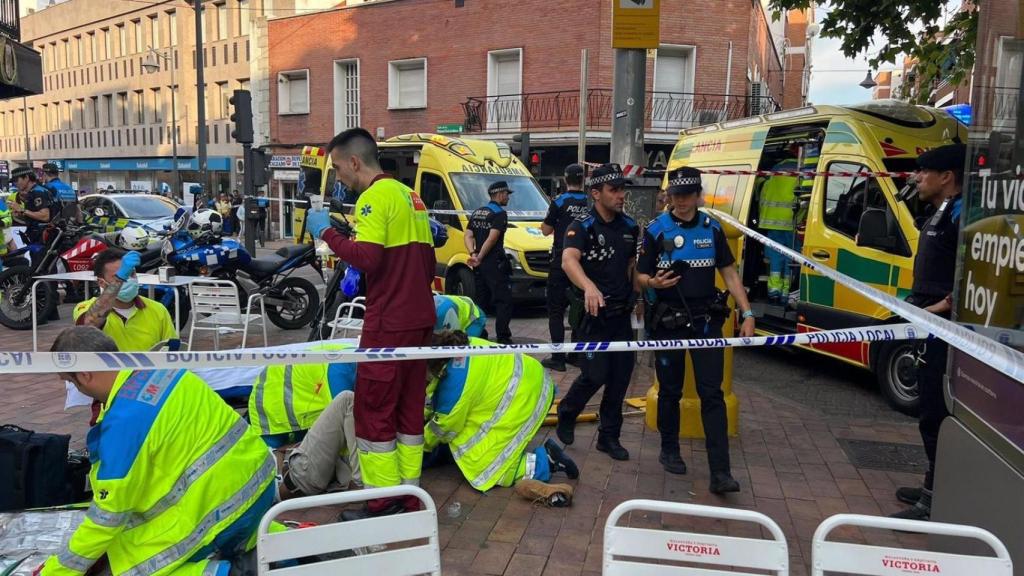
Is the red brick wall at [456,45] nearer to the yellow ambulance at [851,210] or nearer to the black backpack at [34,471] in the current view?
the yellow ambulance at [851,210]

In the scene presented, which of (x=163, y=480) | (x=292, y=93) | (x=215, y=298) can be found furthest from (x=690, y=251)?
(x=292, y=93)

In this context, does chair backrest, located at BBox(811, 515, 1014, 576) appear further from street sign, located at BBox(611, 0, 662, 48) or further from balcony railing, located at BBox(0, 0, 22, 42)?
balcony railing, located at BBox(0, 0, 22, 42)

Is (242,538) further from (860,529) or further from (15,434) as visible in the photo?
(860,529)

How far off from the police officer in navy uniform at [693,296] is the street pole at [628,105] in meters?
3.04

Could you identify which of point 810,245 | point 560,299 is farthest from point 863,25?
point 560,299

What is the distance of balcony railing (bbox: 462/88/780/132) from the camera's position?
19656 millimetres

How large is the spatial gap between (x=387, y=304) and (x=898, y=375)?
4474mm

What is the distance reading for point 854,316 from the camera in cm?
619

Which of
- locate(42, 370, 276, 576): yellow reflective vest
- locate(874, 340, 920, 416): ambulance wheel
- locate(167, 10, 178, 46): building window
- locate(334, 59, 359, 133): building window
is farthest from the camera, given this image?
locate(167, 10, 178, 46): building window

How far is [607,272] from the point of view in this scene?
4559mm

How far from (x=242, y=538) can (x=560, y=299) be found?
14.1 ft

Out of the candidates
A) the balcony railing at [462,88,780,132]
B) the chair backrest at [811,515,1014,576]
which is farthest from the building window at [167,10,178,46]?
the chair backrest at [811,515,1014,576]

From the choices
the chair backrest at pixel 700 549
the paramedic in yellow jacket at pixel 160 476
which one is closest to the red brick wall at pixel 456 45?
the paramedic in yellow jacket at pixel 160 476

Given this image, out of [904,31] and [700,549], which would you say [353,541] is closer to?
[700,549]
